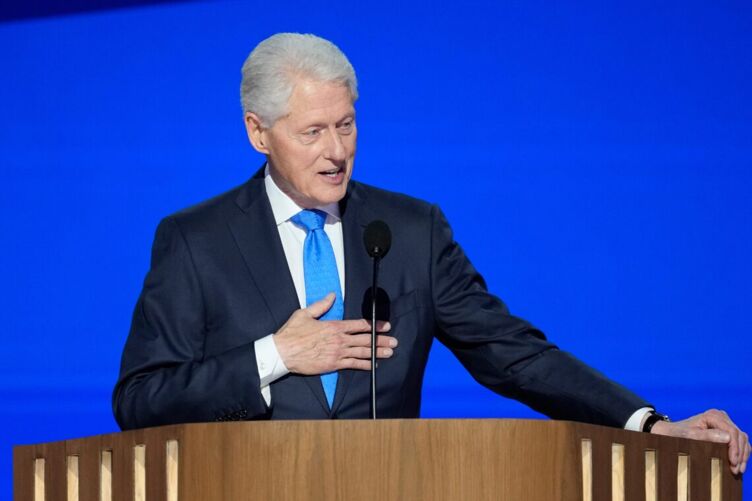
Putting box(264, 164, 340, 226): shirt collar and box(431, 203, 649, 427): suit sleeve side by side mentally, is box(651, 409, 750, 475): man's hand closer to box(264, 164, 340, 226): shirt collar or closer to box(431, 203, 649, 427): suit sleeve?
box(431, 203, 649, 427): suit sleeve

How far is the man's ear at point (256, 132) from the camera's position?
2588 mm

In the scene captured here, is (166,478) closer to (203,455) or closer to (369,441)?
(203,455)

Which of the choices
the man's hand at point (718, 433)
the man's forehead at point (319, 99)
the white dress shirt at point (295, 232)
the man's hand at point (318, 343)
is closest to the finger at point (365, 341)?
the man's hand at point (318, 343)

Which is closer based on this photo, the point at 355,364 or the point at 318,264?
the point at 355,364

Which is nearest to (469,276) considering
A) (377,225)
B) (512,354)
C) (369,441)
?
(512,354)

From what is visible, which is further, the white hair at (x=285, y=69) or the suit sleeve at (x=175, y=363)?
the white hair at (x=285, y=69)

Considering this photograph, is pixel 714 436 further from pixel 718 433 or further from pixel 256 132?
pixel 256 132

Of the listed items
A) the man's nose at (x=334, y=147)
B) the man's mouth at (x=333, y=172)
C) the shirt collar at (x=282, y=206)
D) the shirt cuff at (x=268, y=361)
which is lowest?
the shirt cuff at (x=268, y=361)

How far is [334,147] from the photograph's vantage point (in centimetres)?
252

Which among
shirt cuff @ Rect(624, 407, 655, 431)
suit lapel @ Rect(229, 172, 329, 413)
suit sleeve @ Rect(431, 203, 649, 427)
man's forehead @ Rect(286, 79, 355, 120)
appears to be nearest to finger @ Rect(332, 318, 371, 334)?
suit lapel @ Rect(229, 172, 329, 413)

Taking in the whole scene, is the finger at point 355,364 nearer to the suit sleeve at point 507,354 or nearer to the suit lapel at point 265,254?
the suit lapel at point 265,254

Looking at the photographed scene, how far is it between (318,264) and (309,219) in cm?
8

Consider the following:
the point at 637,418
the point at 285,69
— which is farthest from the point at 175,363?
the point at 637,418

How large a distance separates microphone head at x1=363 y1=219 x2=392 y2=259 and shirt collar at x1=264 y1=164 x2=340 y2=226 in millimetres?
261
